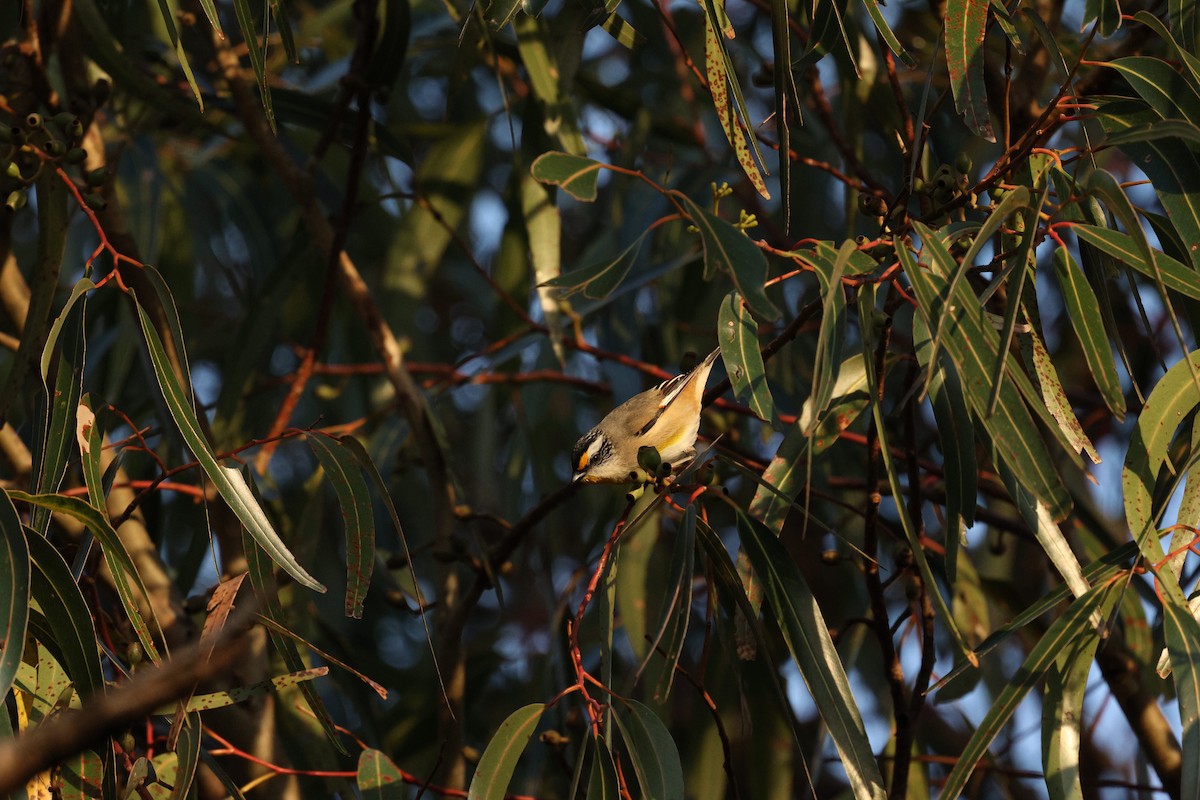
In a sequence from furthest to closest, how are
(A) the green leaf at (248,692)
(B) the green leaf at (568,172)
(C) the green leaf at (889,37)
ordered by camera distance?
(B) the green leaf at (568,172)
(C) the green leaf at (889,37)
(A) the green leaf at (248,692)

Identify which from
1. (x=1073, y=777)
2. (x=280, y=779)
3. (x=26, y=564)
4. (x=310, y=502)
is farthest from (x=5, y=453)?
(x=1073, y=777)

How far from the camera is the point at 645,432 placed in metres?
3.24

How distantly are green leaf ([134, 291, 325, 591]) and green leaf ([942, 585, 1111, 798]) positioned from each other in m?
1.03

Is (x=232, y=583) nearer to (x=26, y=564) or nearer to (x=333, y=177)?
(x=26, y=564)

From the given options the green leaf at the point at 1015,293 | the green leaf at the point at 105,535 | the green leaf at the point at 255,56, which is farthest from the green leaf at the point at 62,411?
the green leaf at the point at 1015,293

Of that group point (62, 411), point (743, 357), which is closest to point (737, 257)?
point (743, 357)

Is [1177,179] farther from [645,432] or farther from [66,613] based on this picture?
[66,613]

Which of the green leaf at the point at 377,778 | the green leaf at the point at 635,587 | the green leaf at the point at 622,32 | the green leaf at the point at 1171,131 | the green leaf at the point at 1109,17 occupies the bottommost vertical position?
the green leaf at the point at 635,587

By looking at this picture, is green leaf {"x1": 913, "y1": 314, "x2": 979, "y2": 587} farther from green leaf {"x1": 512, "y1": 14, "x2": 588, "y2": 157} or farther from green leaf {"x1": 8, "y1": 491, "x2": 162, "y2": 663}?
green leaf {"x1": 512, "y1": 14, "x2": 588, "y2": 157}

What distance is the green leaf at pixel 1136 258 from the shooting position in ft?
6.01

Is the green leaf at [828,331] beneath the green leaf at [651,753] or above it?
above

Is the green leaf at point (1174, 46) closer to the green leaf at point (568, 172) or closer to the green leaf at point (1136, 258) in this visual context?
the green leaf at point (1136, 258)

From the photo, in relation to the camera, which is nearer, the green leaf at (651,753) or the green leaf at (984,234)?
the green leaf at (984,234)

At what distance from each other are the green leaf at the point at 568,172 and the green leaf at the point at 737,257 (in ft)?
0.94
